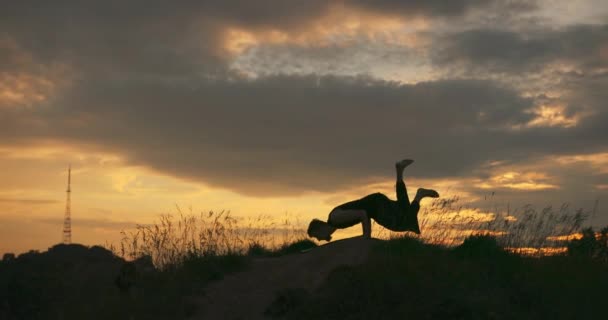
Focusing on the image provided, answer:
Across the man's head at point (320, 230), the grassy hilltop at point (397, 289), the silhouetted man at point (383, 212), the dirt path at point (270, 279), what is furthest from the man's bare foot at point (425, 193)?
the man's head at point (320, 230)

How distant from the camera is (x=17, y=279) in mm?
17406

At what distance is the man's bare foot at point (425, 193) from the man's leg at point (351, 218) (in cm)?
129

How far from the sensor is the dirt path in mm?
12805

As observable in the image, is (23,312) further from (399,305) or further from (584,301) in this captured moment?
(584,301)

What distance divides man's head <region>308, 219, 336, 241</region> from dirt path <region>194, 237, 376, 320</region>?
241 millimetres

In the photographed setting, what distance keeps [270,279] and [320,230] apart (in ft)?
6.12

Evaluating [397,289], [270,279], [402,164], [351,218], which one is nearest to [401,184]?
[402,164]

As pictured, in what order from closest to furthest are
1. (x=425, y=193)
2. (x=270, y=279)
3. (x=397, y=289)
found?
1. (x=397, y=289)
2. (x=270, y=279)
3. (x=425, y=193)

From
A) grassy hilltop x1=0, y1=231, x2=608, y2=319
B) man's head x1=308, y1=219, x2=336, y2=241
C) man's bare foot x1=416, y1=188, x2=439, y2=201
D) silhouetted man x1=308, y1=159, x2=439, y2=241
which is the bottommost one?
grassy hilltop x1=0, y1=231, x2=608, y2=319

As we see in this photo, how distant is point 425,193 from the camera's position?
1495cm

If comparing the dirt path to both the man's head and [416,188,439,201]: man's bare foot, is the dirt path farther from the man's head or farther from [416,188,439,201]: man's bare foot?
[416,188,439,201]: man's bare foot

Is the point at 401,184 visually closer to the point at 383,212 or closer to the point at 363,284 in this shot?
the point at 383,212


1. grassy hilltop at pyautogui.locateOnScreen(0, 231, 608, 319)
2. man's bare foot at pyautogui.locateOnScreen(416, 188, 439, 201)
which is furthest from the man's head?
man's bare foot at pyautogui.locateOnScreen(416, 188, 439, 201)

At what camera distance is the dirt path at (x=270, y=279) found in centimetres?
1280
